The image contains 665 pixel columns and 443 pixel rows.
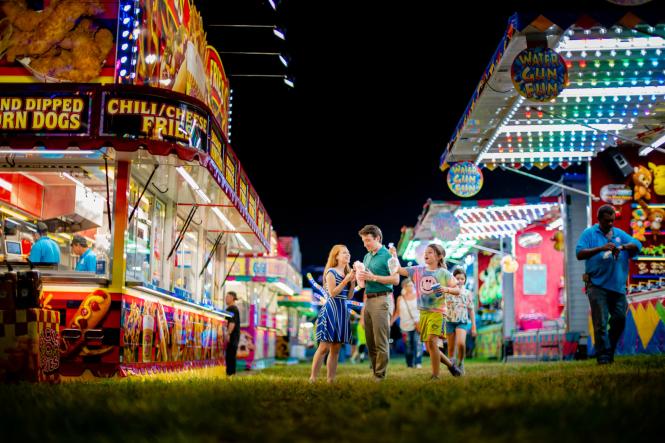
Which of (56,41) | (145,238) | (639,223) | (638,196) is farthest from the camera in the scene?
(638,196)

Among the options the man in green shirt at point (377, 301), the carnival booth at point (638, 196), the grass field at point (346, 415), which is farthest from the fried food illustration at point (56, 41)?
the carnival booth at point (638, 196)

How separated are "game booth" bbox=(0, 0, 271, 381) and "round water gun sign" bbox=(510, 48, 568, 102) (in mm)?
4885

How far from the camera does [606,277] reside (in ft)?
32.8

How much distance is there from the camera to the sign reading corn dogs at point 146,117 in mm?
9484

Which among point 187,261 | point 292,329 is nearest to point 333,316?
point 187,261

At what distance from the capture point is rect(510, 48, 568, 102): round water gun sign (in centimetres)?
1212

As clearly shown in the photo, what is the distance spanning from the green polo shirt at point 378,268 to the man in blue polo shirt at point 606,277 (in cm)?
277

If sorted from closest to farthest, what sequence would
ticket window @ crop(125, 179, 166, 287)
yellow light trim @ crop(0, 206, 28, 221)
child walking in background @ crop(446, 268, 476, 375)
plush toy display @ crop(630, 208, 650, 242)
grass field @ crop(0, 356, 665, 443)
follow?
grass field @ crop(0, 356, 665, 443), ticket window @ crop(125, 179, 166, 287), child walking in background @ crop(446, 268, 476, 375), yellow light trim @ crop(0, 206, 28, 221), plush toy display @ crop(630, 208, 650, 242)

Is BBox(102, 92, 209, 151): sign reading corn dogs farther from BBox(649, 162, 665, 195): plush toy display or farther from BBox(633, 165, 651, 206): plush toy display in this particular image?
BBox(649, 162, 665, 195): plush toy display

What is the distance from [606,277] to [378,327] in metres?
3.21

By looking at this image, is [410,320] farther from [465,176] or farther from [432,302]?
[432,302]

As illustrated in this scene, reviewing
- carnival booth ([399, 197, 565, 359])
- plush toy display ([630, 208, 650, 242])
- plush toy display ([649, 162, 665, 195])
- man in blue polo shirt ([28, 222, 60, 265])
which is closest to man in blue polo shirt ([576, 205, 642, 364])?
man in blue polo shirt ([28, 222, 60, 265])

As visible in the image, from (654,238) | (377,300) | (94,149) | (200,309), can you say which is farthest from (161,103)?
(654,238)

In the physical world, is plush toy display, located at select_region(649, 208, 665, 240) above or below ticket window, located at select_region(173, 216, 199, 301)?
above
